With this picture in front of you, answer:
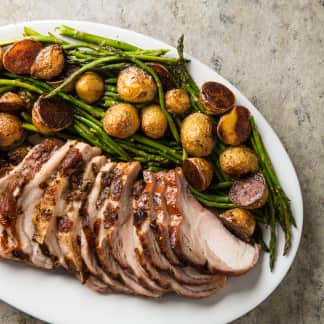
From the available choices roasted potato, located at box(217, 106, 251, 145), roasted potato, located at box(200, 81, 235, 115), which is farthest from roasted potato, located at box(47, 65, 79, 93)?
roasted potato, located at box(217, 106, 251, 145)

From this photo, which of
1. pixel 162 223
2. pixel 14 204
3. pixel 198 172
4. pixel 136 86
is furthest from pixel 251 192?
pixel 14 204

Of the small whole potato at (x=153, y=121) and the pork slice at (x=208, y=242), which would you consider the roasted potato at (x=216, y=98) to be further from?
the pork slice at (x=208, y=242)

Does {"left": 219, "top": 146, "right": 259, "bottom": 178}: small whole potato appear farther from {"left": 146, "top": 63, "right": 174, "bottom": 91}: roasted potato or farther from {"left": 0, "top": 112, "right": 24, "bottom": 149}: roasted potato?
{"left": 0, "top": 112, "right": 24, "bottom": 149}: roasted potato

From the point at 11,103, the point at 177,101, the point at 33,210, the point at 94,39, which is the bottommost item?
the point at 33,210

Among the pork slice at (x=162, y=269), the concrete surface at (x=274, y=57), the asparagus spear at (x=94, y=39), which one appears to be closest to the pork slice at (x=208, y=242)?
the pork slice at (x=162, y=269)

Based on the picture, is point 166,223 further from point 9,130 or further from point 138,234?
point 9,130

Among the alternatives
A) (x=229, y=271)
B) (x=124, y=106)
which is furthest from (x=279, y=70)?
(x=229, y=271)
